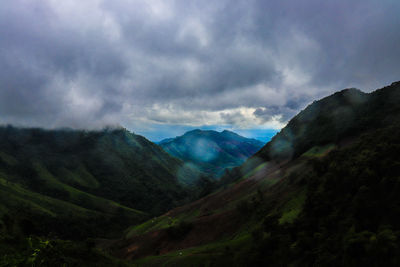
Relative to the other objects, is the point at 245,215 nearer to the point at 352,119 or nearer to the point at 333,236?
the point at 333,236

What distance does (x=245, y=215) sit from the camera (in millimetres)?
92312

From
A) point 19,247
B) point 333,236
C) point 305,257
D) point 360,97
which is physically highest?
point 360,97

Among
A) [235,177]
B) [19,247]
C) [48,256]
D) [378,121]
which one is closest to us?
[48,256]

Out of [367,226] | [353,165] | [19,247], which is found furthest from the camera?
[353,165]

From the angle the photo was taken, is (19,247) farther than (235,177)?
No

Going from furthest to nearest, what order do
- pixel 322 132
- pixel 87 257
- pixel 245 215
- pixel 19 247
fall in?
pixel 322 132 < pixel 245 215 < pixel 87 257 < pixel 19 247

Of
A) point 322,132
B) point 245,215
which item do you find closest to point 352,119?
point 322,132

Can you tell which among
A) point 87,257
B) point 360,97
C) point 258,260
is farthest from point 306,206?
point 360,97

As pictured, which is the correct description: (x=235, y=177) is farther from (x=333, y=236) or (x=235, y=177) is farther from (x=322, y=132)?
(x=333, y=236)

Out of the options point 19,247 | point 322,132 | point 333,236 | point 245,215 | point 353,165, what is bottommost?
point 245,215

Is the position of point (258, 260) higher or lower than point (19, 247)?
lower

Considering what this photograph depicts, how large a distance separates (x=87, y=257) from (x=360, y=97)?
18253cm

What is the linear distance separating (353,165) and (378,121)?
95.1 m

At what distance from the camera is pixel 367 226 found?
31.5 metres
